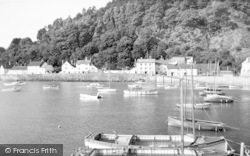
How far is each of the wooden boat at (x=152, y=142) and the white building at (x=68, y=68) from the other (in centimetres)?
9380

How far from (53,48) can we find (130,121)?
10096 cm

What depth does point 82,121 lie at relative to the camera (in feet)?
111

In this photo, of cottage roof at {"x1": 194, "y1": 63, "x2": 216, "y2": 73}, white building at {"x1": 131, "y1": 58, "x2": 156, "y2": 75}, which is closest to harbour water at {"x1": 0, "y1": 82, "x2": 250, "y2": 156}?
cottage roof at {"x1": 194, "y1": 63, "x2": 216, "y2": 73}

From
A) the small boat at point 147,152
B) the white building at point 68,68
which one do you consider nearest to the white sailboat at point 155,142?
the small boat at point 147,152

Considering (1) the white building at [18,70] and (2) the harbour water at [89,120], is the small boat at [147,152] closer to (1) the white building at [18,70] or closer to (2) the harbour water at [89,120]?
(2) the harbour water at [89,120]

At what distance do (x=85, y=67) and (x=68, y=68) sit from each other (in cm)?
719

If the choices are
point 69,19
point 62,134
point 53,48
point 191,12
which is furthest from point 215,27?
point 62,134

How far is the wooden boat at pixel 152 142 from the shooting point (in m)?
20.7

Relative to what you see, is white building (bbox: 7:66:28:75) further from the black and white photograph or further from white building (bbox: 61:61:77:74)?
white building (bbox: 61:61:77:74)

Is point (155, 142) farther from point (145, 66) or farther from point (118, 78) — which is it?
point (118, 78)

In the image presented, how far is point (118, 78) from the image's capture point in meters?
102

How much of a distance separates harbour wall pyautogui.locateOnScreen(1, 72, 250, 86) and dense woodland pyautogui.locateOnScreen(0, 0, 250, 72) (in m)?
7.15

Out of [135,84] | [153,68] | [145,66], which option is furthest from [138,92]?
[145,66]

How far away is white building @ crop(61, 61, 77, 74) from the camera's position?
115 m
